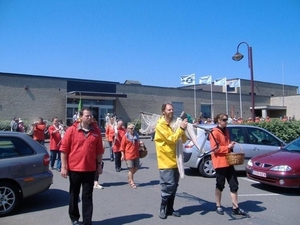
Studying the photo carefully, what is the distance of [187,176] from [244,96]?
34.3 meters

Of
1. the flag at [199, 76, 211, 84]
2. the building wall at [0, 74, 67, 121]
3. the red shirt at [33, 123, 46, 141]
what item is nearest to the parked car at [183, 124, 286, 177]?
the red shirt at [33, 123, 46, 141]

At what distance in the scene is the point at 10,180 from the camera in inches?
221

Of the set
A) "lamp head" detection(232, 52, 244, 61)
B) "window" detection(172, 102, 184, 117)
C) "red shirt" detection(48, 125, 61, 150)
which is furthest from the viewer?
"window" detection(172, 102, 184, 117)

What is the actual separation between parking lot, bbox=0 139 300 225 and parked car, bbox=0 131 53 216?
1.08ft

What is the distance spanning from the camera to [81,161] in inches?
183

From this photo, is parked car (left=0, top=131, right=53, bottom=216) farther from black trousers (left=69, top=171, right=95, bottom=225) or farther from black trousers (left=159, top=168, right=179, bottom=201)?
black trousers (left=159, top=168, right=179, bottom=201)

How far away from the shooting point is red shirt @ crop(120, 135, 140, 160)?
7.87 m

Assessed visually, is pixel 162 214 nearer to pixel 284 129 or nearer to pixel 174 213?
pixel 174 213

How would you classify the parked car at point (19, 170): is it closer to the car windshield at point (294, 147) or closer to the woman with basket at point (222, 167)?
the woman with basket at point (222, 167)

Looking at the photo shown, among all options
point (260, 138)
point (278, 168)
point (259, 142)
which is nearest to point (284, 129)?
point (260, 138)

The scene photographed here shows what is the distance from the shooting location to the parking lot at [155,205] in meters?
5.26

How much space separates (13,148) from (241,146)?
6.10 meters

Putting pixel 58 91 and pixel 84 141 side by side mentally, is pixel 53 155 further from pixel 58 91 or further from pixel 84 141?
pixel 58 91

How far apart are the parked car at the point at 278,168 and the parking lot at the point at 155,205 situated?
33 cm
